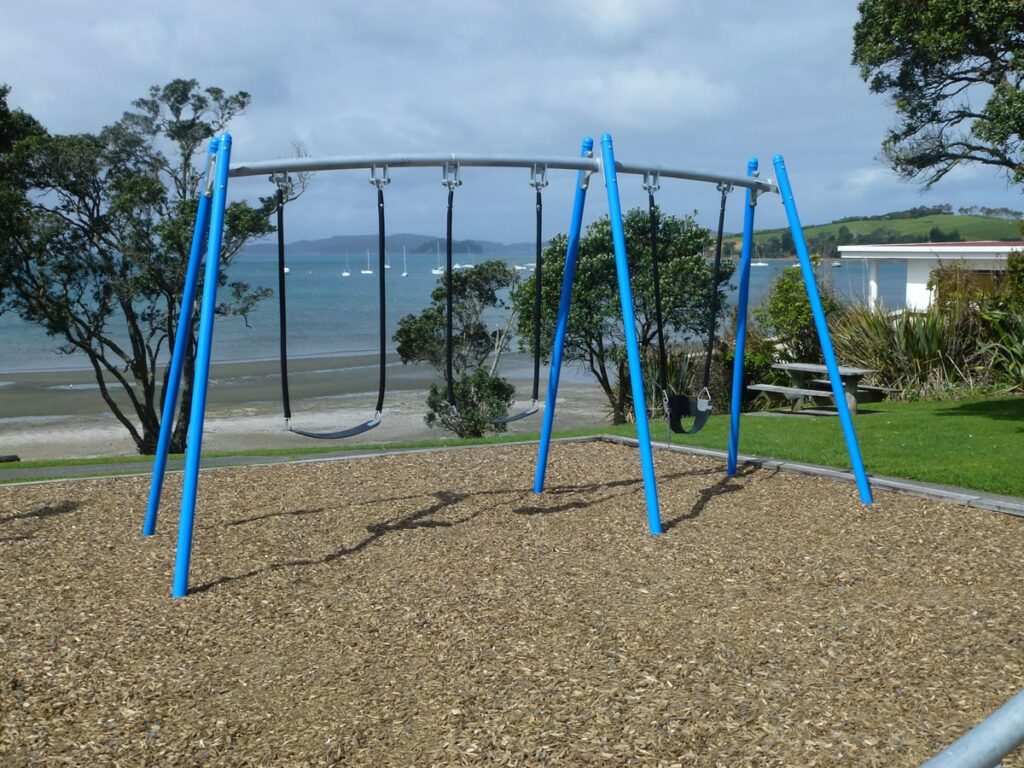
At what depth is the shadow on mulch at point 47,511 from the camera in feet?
23.7

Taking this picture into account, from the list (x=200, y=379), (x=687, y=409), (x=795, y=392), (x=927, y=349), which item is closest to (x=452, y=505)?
(x=687, y=409)

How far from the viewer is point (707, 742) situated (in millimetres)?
3553

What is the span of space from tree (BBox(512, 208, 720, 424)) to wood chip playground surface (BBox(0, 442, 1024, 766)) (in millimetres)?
11160

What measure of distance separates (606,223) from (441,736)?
16782mm

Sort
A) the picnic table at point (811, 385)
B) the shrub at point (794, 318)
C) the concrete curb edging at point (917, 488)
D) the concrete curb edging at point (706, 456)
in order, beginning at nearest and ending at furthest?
the concrete curb edging at point (917, 488) → the concrete curb edging at point (706, 456) → the picnic table at point (811, 385) → the shrub at point (794, 318)

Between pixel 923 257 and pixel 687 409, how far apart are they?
16887 mm

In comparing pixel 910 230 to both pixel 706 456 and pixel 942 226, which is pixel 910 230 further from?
pixel 706 456

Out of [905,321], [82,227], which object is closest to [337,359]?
[82,227]

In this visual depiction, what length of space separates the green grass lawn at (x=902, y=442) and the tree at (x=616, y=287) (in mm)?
5260

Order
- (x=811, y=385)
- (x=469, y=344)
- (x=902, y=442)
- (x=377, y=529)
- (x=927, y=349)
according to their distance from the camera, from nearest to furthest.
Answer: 1. (x=377, y=529)
2. (x=902, y=442)
3. (x=927, y=349)
4. (x=811, y=385)
5. (x=469, y=344)

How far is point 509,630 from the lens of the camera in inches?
187

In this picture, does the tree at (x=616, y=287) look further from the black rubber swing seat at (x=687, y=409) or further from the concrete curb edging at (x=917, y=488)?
the black rubber swing seat at (x=687, y=409)

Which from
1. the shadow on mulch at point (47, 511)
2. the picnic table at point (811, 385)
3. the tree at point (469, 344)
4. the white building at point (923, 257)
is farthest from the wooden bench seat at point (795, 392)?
the shadow on mulch at point (47, 511)

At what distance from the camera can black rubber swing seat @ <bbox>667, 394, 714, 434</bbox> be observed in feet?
24.0
